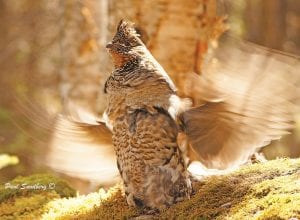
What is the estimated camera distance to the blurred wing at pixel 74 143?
4.43 m

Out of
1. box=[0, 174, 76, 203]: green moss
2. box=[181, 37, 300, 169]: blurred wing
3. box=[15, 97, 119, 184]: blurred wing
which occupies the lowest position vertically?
box=[0, 174, 76, 203]: green moss

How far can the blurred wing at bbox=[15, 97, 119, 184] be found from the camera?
4434mm

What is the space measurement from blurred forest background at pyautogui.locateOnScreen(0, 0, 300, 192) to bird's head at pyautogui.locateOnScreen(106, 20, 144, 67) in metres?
0.84

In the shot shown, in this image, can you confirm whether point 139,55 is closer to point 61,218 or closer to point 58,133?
point 58,133

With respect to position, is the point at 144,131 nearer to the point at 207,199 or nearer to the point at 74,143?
the point at 207,199

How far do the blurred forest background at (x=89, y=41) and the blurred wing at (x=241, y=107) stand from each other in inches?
15.0

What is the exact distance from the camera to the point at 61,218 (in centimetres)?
436

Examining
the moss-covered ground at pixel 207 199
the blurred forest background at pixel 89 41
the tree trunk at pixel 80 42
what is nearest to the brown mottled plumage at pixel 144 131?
the moss-covered ground at pixel 207 199

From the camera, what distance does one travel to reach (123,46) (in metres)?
4.05

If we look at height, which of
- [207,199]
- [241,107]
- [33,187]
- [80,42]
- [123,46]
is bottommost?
[33,187]

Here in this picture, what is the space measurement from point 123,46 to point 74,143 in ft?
3.11

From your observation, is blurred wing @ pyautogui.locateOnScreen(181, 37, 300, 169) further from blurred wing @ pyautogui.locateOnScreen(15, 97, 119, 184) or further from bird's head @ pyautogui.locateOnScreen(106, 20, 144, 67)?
blurred wing @ pyautogui.locateOnScreen(15, 97, 119, 184)

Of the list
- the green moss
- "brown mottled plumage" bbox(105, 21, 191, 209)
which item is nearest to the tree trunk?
the green moss

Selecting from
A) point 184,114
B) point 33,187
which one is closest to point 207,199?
point 184,114
